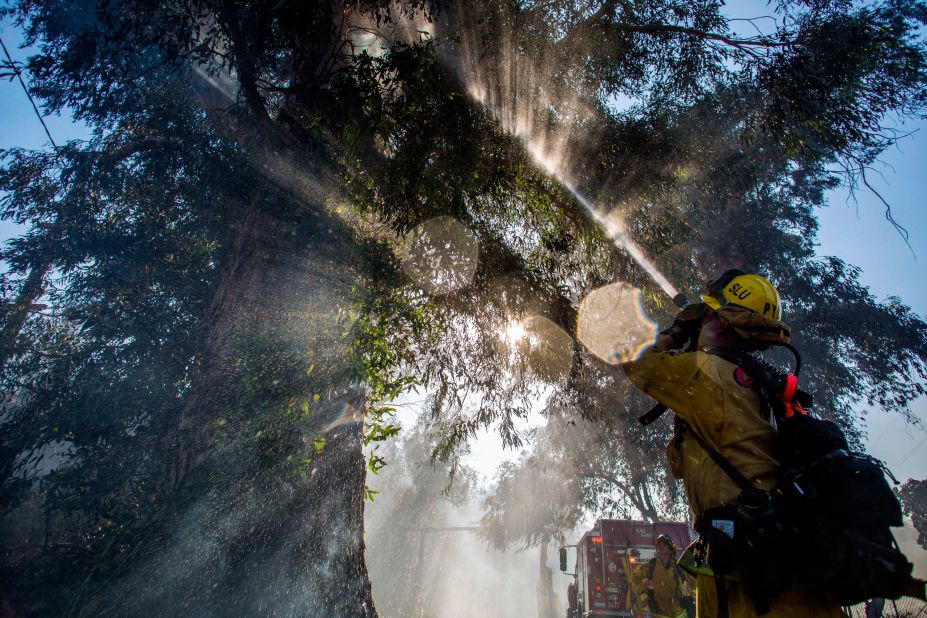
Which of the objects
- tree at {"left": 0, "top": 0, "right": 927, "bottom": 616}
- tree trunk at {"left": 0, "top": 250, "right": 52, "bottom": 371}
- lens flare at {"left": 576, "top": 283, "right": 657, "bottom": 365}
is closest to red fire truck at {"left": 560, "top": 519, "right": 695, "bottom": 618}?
tree at {"left": 0, "top": 0, "right": 927, "bottom": 616}

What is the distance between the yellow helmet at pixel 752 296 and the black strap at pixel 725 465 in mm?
833

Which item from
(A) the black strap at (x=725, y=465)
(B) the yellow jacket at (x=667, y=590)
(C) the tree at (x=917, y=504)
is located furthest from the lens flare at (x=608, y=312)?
(C) the tree at (x=917, y=504)

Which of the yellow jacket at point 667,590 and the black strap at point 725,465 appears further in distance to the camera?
the yellow jacket at point 667,590

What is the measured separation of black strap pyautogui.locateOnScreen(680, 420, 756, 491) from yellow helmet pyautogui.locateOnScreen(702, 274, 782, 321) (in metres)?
0.83

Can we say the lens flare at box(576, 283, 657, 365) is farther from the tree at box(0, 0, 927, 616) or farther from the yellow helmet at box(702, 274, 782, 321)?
the yellow helmet at box(702, 274, 782, 321)

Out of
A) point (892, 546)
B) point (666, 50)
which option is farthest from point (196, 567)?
point (666, 50)

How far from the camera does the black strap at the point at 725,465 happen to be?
6.74 ft

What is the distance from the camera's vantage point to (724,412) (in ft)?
7.24

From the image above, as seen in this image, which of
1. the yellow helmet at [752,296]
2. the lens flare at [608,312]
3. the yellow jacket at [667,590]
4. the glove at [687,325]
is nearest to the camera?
the yellow helmet at [752,296]

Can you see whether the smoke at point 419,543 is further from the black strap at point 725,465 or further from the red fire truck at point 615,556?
the black strap at point 725,465

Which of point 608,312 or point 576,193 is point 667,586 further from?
point 576,193

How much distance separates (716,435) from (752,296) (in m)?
0.91

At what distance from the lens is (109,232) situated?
324 inches

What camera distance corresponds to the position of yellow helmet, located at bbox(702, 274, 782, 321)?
249cm
